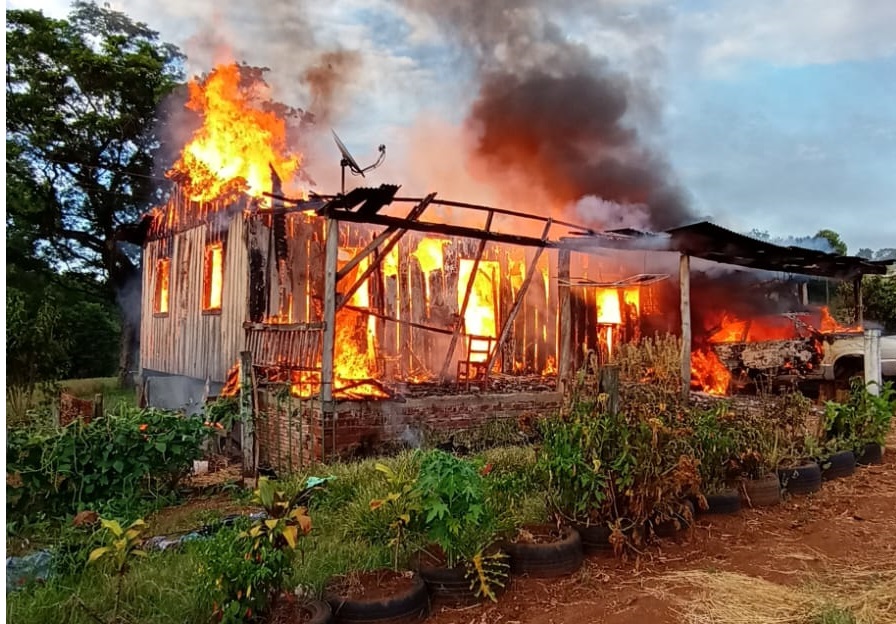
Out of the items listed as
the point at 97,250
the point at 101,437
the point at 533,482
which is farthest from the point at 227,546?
the point at 97,250

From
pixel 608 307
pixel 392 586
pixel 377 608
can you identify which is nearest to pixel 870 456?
pixel 392 586

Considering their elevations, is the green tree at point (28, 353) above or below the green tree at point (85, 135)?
A: below

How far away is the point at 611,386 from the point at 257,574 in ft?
9.98

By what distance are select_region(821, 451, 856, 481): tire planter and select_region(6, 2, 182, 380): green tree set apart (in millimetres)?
20431

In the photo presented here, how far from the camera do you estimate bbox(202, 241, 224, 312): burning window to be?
1309cm

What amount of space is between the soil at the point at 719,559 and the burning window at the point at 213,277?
409 inches

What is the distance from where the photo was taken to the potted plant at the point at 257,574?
10.7 ft

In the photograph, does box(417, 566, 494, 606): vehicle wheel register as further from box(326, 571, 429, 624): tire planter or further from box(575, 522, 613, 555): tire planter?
box(575, 522, 613, 555): tire planter

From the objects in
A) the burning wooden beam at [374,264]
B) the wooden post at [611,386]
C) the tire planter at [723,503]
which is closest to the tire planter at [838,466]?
the tire planter at [723,503]

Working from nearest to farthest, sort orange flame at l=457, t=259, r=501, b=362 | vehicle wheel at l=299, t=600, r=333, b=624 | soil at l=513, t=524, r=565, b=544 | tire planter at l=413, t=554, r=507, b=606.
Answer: vehicle wheel at l=299, t=600, r=333, b=624
tire planter at l=413, t=554, r=507, b=606
soil at l=513, t=524, r=565, b=544
orange flame at l=457, t=259, r=501, b=362

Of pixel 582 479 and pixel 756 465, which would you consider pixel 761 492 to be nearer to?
pixel 756 465

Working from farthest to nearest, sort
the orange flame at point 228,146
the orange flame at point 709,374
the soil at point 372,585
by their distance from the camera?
the orange flame at point 709,374 < the orange flame at point 228,146 < the soil at point 372,585

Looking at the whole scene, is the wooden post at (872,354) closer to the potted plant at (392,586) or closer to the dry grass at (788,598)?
the dry grass at (788,598)

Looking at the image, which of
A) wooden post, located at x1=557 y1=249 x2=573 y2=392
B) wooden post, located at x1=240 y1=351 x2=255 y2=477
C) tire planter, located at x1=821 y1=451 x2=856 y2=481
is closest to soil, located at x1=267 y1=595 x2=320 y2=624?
wooden post, located at x1=240 y1=351 x2=255 y2=477
